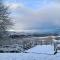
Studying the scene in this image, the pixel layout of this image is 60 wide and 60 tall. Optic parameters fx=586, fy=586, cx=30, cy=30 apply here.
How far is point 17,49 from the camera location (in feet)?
25.5

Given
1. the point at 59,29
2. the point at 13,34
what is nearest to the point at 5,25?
the point at 13,34

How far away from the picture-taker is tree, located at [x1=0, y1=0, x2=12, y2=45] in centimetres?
775

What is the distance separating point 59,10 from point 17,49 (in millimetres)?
759

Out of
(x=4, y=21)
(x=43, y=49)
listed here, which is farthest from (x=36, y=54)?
(x=4, y=21)

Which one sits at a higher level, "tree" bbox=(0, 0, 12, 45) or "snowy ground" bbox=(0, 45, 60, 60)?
"tree" bbox=(0, 0, 12, 45)

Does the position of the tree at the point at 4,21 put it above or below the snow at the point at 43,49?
above

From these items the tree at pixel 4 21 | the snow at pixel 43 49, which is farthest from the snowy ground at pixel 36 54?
the tree at pixel 4 21

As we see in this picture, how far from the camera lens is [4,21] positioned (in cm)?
777

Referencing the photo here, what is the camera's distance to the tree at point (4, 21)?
25.4 feet

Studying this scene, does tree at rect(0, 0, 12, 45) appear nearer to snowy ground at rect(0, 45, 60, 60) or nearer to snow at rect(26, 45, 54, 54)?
snowy ground at rect(0, 45, 60, 60)

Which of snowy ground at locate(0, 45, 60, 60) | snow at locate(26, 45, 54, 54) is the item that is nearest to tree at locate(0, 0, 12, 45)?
snowy ground at locate(0, 45, 60, 60)

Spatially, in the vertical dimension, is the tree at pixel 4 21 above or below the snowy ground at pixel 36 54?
above

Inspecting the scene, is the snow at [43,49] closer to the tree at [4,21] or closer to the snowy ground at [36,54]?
the snowy ground at [36,54]

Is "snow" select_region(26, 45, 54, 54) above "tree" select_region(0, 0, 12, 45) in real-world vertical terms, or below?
below
